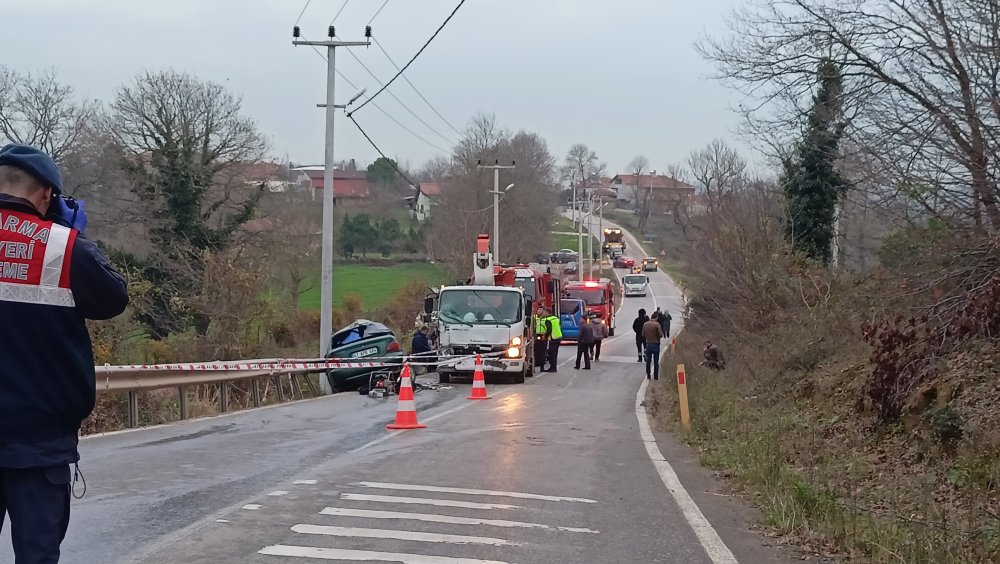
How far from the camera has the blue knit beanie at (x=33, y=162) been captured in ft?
11.7

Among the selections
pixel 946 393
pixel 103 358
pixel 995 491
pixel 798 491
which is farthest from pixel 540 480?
pixel 103 358

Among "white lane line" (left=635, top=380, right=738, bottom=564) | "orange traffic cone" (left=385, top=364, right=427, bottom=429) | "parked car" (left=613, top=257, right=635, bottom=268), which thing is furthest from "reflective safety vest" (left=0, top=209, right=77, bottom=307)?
"parked car" (left=613, top=257, right=635, bottom=268)

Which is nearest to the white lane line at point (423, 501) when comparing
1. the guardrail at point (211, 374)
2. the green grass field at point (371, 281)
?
the guardrail at point (211, 374)

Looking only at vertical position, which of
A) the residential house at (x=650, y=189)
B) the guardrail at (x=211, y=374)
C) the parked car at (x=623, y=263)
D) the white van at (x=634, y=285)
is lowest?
the guardrail at (x=211, y=374)

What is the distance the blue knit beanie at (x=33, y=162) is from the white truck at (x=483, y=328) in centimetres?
2022

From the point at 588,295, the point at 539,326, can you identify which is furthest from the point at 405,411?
the point at 588,295

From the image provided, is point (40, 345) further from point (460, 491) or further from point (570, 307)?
point (570, 307)

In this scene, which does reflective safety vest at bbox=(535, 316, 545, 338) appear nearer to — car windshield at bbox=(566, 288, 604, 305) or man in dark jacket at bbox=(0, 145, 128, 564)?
car windshield at bbox=(566, 288, 604, 305)

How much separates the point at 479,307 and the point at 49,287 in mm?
21557

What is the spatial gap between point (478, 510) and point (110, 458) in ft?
14.3

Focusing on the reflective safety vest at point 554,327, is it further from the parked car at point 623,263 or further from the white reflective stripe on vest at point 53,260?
the parked car at point 623,263

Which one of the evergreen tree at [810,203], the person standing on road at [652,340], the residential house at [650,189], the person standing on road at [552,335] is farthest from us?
the residential house at [650,189]

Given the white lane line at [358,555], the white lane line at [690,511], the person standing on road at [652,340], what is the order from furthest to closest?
the person standing on road at [652,340] → the white lane line at [690,511] → the white lane line at [358,555]

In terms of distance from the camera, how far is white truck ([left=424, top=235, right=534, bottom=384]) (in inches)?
961
